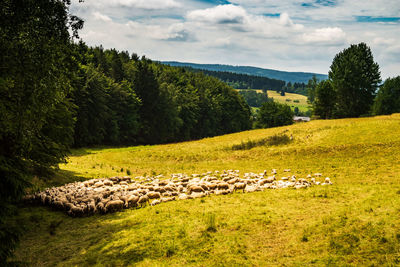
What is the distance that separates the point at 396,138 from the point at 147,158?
3283cm

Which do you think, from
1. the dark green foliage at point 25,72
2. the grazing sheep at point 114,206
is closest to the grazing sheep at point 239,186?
the grazing sheep at point 114,206

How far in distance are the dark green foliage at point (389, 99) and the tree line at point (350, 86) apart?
32.8 meters

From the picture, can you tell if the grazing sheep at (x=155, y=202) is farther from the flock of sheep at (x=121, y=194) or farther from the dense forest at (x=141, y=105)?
the dense forest at (x=141, y=105)

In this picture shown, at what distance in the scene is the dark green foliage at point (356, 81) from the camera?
252ft

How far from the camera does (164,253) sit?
1126 cm

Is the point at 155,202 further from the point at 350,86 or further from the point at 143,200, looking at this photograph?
the point at 350,86

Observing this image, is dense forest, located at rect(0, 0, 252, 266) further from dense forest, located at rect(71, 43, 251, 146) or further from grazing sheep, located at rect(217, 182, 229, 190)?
grazing sheep, located at rect(217, 182, 229, 190)

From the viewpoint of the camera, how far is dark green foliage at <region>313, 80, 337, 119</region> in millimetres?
82062

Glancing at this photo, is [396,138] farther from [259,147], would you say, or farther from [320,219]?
[320,219]

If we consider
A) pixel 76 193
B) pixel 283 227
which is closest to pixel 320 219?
pixel 283 227

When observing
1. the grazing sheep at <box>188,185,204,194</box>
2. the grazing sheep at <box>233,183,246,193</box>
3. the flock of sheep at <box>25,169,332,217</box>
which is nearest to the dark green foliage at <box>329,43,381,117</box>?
the flock of sheep at <box>25,169,332,217</box>

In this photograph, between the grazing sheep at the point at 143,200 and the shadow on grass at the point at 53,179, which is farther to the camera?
the shadow on grass at the point at 53,179

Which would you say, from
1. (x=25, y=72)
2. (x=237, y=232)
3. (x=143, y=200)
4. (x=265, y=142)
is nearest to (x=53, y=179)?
(x=143, y=200)

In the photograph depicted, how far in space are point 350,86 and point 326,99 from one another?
7343 millimetres
